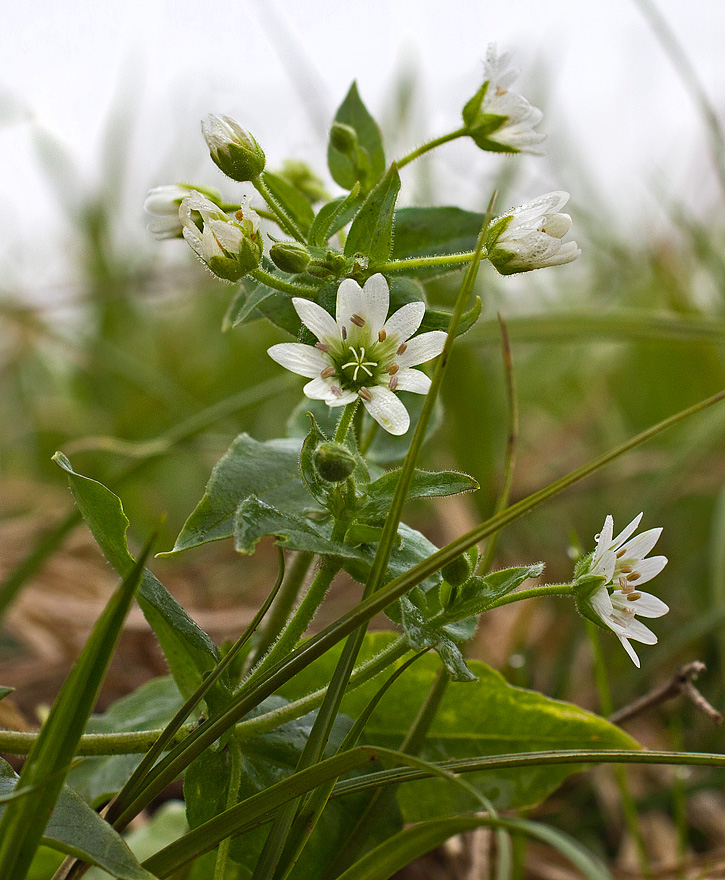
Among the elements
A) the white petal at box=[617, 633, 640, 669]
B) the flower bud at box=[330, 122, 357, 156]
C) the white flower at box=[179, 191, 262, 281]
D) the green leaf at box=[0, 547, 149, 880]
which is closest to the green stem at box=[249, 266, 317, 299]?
the white flower at box=[179, 191, 262, 281]

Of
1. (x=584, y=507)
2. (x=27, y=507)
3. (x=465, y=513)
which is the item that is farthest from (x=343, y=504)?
(x=27, y=507)

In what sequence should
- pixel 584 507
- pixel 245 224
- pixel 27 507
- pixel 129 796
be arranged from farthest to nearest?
pixel 27 507, pixel 584 507, pixel 245 224, pixel 129 796

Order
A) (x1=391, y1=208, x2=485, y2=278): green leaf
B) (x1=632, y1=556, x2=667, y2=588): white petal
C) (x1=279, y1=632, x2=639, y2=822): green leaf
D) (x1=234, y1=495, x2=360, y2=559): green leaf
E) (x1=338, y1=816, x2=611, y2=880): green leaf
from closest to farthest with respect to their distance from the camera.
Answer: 1. (x1=338, y1=816, x2=611, y2=880): green leaf
2. (x1=234, y1=495, x2=360, y2=559): green leaf
3. (x1=632, y1=556, x2=667, y2=588): white petal
4. (x1=279, y1=632, x2=639, y2=822): green leaf
5. (x1=391, y1=208, x2=485, y2=278): green leaf

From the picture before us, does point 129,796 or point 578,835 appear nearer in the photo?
point 129,796

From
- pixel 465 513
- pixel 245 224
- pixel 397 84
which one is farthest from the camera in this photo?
pixel 397 84

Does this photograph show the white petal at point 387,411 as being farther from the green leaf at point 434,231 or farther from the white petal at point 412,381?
the green leaf at point 434,231

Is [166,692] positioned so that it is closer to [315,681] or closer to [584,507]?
[315,681]

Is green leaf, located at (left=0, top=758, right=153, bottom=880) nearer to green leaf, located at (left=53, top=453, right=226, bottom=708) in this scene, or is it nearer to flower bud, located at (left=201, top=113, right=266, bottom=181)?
green leaf, located at (left=53, top=453, right=226, bottom=708)
